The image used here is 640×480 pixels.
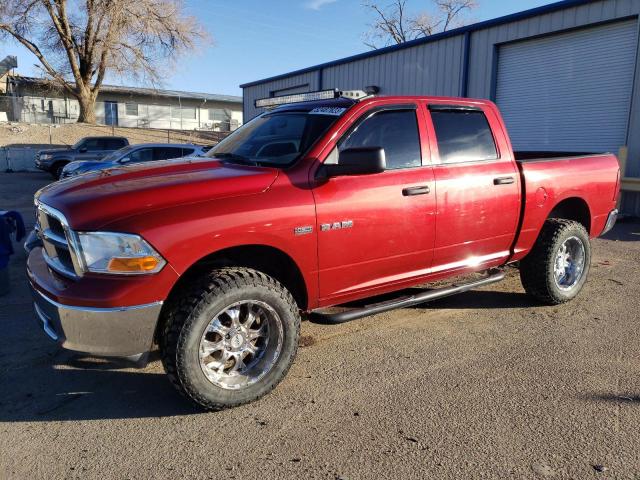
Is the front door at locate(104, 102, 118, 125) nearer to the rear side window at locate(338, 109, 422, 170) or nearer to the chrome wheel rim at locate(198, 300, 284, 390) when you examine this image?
the rear side window at locate(338, 109, 422, 170)

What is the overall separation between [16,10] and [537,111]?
3302cm

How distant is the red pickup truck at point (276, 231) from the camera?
298cm

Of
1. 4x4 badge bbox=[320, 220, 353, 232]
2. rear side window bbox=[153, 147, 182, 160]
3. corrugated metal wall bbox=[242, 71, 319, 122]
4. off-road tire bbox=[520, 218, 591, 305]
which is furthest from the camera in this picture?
corrugated metal wall bbox=[242, 71, 319, 122]

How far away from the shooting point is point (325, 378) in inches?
148

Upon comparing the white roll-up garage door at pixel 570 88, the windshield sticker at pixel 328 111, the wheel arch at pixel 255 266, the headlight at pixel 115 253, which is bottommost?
the wheel arch at pixel 255 266

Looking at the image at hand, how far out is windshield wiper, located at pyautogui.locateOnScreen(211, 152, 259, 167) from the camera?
12.9ft

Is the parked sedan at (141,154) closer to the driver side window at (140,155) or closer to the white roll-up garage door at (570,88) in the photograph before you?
the driver side window at (140,155)

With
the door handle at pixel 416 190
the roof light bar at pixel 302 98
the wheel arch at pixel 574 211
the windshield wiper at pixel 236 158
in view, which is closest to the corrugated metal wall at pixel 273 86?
the roof light bar at pixel 302 98

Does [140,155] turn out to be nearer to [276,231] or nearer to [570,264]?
[570,264]

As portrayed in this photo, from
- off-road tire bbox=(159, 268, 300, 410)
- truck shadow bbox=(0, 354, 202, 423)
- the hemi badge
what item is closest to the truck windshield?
the hemi badge

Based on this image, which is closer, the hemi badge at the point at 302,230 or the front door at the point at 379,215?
the hemi badge at the point at 302,230

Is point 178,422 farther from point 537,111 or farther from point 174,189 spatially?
point 537,111

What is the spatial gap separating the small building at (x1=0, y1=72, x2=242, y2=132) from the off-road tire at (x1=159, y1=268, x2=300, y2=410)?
39.7 metres

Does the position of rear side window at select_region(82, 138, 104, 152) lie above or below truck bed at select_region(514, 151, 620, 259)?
above
